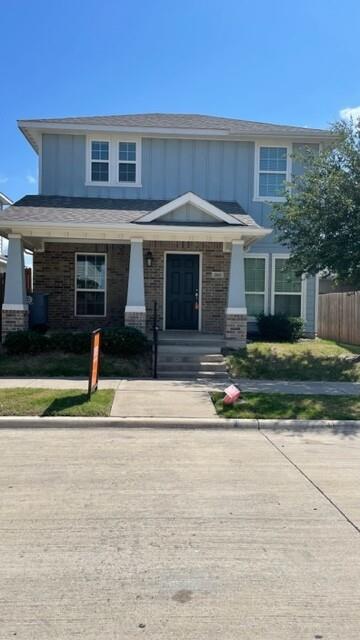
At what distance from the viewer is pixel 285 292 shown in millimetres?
17047

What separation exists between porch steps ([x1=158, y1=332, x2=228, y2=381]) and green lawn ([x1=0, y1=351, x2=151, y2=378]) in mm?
441

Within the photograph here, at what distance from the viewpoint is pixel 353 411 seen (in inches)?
358

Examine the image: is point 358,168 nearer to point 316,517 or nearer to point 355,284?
point 355,284

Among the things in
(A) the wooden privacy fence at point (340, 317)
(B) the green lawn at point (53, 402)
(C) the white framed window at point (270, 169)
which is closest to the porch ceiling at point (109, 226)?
(C) the white framed window at point (270, 169)

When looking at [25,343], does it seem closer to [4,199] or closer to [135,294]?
[135,294]

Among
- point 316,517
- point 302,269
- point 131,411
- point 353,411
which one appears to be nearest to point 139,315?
point 302,269

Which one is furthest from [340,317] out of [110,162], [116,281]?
[110,162]

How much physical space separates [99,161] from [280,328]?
722 centimetres

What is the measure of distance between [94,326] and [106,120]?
629 centimetres

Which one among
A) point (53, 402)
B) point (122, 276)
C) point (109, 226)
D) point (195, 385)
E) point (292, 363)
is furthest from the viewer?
point (122, 276)

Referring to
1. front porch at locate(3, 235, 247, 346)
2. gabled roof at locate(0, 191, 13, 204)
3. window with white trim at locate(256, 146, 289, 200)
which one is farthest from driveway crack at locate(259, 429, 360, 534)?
gabled roof at locate(0, 191, 13, 204)

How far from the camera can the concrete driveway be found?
3.21m

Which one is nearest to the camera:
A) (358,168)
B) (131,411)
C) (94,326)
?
(131,411)

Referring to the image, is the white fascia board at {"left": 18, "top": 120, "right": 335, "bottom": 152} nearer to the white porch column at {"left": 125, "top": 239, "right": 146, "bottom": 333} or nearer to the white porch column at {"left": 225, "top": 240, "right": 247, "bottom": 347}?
the white porch column at {"left": 225, "top": 240, "right": 247, "bottom": 347}
